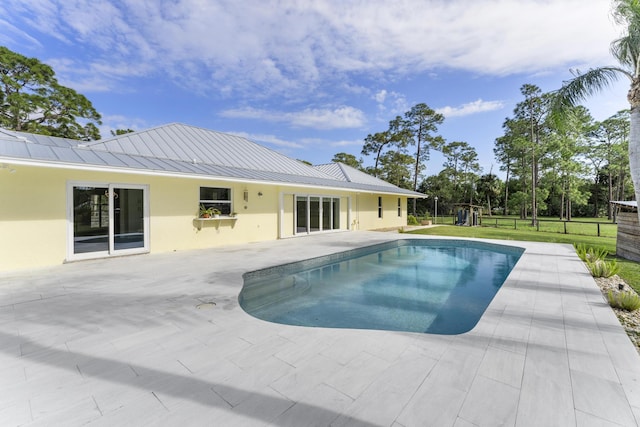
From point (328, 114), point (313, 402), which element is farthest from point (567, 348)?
point (328, 114)

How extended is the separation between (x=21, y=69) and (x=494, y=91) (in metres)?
32.4

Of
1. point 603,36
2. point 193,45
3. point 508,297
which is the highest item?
point 193,45

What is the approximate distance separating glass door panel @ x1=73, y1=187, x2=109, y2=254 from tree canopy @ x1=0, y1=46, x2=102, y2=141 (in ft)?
64.2

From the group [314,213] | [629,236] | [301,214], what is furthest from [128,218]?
[629,236]

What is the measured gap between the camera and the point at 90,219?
7629 millimetres

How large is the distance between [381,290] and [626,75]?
274 inches

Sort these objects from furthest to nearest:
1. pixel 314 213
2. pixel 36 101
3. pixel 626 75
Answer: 1. pixel 36 101
2. pixel 314 213
3. pixel 626 75

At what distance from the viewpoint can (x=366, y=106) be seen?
20.8 m

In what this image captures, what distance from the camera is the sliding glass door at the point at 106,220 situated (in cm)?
733

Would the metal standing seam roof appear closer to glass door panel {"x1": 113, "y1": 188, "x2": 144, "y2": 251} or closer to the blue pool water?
glass door panel {"x1": 113, "y1": 188, "x2": 144, "y2": 251}

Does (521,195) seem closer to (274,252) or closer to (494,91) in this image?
(494,91)

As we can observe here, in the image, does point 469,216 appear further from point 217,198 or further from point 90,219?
point 90,219

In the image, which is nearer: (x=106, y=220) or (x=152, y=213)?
(x=106, y=220)

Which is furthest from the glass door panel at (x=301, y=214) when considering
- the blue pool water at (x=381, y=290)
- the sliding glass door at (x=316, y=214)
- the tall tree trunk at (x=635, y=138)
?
the tall tree trunk at (x=635, y=138)
